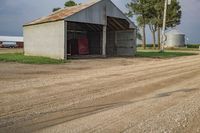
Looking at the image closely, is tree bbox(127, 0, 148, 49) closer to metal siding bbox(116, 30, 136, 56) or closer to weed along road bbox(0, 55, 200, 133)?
metal siding bbox(116, 30, 136, 56)

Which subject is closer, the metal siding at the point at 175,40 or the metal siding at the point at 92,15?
the metal siding at the point at 92,15

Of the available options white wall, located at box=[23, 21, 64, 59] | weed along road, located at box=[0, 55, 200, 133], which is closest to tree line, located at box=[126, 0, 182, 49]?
white wall, located at box=[23, 21, 64, 59]

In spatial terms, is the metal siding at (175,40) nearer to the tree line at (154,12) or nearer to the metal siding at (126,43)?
the tree line at (154,12)

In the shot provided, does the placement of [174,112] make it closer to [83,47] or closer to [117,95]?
[117,95]

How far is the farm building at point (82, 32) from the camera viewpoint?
26.3m

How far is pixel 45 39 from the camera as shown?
91.7ft

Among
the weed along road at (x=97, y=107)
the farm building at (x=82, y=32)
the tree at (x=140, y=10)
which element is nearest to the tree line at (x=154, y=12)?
the tree at (x=140, y=10)

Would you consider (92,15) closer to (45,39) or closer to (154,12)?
(45,39)

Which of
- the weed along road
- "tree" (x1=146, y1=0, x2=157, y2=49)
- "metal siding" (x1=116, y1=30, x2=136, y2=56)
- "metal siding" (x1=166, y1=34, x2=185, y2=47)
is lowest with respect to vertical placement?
the weed along road

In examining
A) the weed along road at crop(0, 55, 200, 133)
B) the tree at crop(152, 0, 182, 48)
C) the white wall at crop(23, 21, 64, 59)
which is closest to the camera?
the weed along road at crop(0, 55, 200, 133)

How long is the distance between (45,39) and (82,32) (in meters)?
10.3

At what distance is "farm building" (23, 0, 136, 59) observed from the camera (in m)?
26.3

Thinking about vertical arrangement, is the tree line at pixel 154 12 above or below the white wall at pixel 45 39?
above

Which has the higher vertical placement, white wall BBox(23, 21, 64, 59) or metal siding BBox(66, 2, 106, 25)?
metal siding BBox(66, 2, 106, 25)
